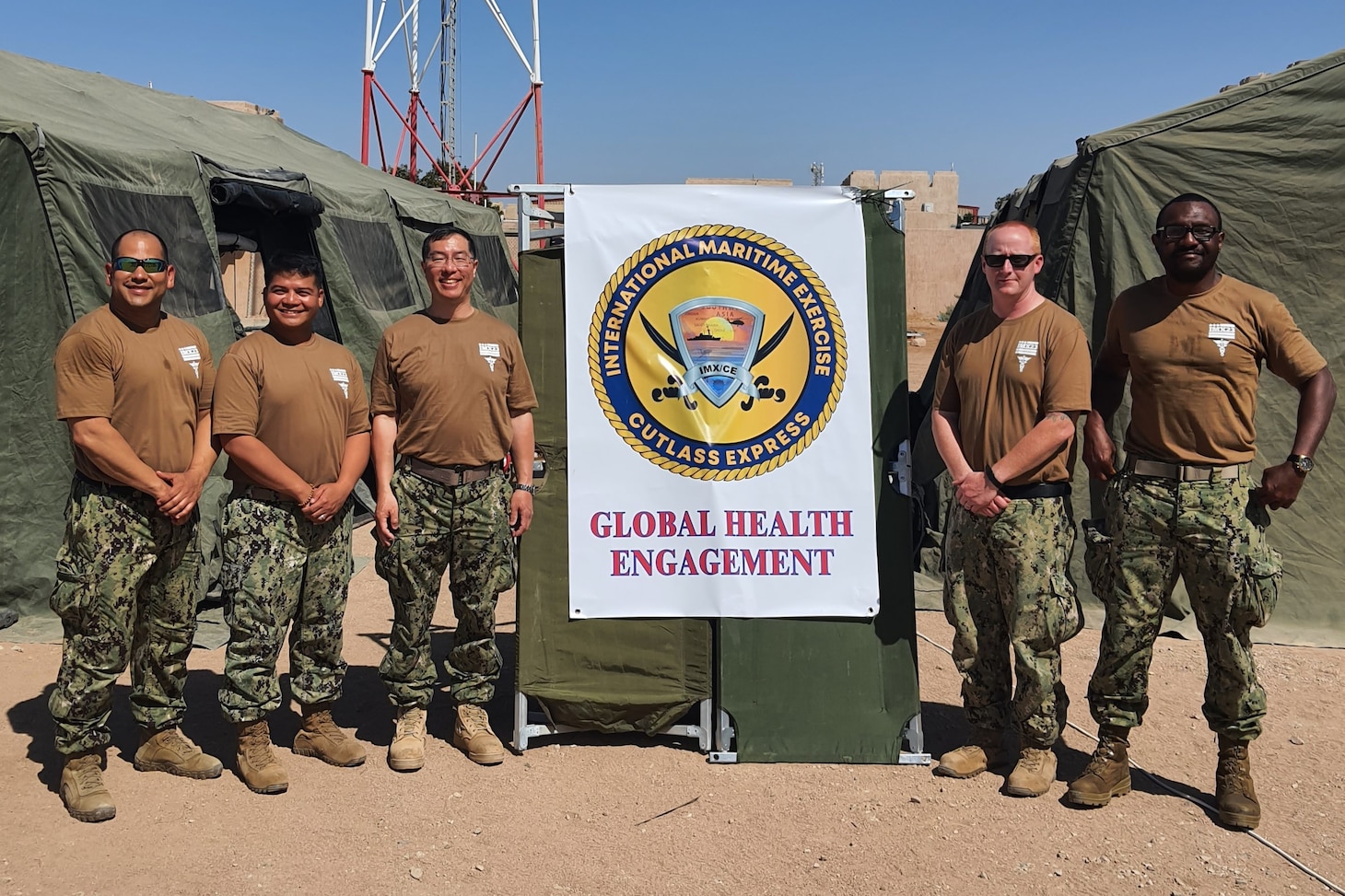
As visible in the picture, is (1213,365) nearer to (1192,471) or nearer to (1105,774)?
(1192,471)

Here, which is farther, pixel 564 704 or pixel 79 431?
pixel 564 704

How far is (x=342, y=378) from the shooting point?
3812 millimetres

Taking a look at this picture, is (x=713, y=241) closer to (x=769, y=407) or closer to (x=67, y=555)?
(x=769, y=407)

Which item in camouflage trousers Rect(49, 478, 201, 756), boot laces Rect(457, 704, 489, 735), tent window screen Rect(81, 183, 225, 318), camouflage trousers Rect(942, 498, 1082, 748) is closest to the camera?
camouflage trousers Rect(49, 478, 201, 756)

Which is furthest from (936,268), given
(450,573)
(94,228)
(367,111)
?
→ (450,573)

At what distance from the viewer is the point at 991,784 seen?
152 inches

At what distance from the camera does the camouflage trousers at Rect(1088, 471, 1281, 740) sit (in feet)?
11.4

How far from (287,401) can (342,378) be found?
0.71 ft

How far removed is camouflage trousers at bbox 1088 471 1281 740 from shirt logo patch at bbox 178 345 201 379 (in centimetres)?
310

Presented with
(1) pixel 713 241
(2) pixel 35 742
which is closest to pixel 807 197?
(1) pixel 713 241

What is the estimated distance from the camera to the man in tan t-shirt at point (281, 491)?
3.65m

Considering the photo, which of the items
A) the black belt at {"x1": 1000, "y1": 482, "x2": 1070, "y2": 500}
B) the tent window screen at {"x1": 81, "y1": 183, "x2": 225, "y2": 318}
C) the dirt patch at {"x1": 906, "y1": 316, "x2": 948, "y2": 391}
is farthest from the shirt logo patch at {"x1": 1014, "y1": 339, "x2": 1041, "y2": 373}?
the dirt patch at {"x1": 906, "y1": 316, "x2": 948, "y2": 391}

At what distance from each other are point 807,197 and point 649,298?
2.25ft

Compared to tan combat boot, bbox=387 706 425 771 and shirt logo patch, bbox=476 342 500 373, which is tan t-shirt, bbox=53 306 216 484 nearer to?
shirt logo patch, bbox=476 342 500 373
